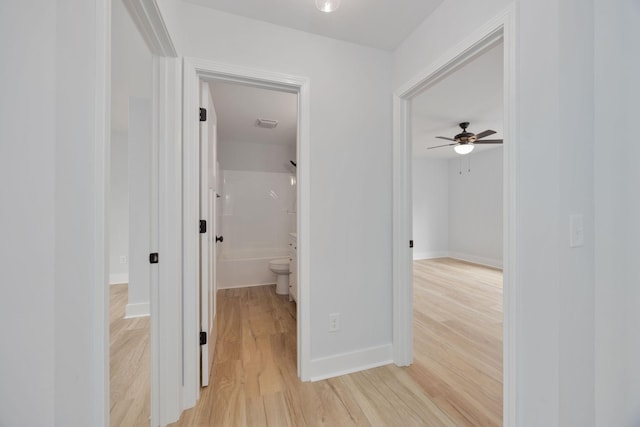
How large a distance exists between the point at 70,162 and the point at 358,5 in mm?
1735

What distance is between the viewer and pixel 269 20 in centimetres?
167

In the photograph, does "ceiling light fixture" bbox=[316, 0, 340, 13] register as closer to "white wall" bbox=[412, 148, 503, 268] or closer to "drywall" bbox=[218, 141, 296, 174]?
"drywall" bbox=[218, 141, 296, 174]

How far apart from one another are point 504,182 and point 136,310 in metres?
3.14

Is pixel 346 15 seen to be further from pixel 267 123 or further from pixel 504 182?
pixel 267 123

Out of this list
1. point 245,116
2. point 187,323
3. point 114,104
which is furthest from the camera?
point 245,116

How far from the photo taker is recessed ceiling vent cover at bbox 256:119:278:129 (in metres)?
3.45

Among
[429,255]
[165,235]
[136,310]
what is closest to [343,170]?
[165,235]

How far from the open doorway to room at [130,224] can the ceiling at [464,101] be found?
2257 mm

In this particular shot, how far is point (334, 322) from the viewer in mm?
1839

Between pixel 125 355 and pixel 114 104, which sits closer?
pixel 125 355

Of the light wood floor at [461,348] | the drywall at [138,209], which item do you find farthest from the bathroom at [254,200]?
the light wood floor at [461,348]

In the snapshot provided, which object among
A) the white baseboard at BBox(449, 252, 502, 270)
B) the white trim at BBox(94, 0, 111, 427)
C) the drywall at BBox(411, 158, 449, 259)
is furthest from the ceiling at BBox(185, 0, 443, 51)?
the white baseboard at BBox(449, 252, 502, 270)

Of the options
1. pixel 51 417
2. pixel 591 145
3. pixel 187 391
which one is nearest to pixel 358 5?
pixel 591 145

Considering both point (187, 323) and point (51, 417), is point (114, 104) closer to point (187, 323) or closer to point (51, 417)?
point (187, 323)
